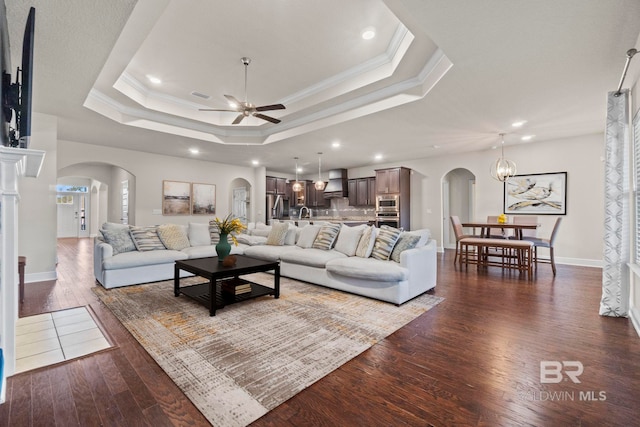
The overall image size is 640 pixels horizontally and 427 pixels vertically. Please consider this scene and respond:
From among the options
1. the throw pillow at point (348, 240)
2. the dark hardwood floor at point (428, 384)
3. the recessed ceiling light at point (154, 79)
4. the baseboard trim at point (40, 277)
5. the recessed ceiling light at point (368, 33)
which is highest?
the recessed ceiling light at point (368, 33)

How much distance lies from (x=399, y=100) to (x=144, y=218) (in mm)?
6668

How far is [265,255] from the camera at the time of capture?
4.88 meters

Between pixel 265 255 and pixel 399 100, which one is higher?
pixel 399 100

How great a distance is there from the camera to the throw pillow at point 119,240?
431 centimetres

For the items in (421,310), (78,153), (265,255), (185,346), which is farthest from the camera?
(78,153)

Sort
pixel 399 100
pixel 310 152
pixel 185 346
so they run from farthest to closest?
1. pixel 310 152
2. pixel 399 100
3. pixel 185 346

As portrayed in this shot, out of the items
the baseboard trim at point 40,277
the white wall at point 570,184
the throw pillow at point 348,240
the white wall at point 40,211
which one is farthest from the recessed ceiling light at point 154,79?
the white wall at point 570,184

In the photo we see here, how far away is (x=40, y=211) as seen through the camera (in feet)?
14.8

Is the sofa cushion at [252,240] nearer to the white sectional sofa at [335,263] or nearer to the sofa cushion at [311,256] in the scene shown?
the white sectional sofa at [335,263]

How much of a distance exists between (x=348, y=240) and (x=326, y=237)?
1.39ft

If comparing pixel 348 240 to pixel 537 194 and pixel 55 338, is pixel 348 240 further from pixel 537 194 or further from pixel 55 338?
pixel 537 194

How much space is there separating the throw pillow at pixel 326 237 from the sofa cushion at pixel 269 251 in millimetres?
349

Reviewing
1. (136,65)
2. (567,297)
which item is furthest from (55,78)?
(567,297)

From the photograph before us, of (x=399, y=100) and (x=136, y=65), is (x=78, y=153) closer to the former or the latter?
(x=136, y=65)
